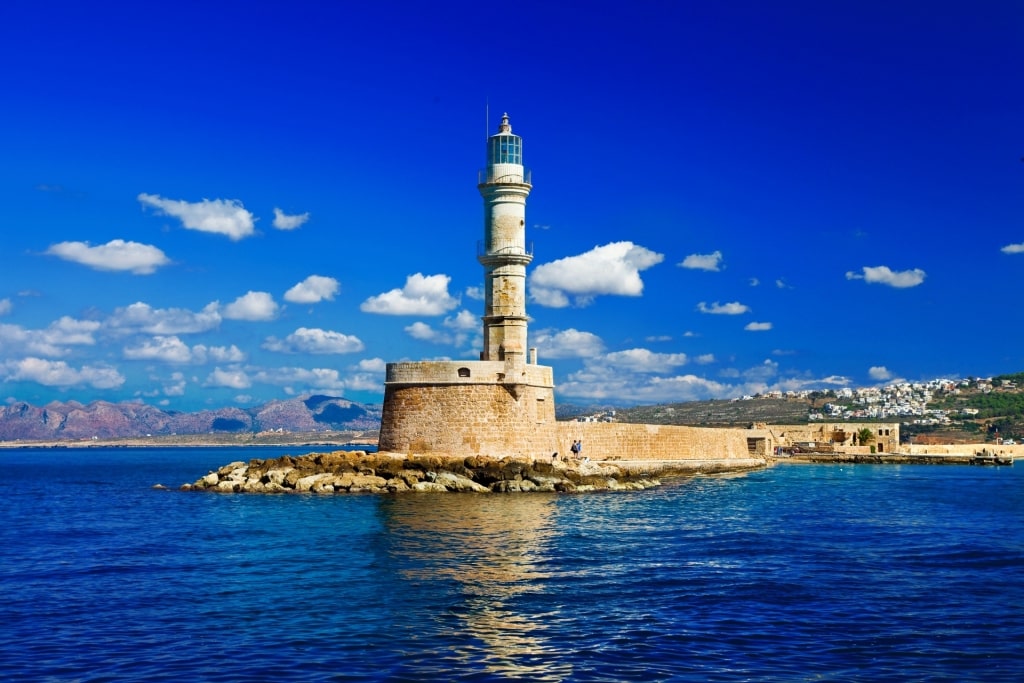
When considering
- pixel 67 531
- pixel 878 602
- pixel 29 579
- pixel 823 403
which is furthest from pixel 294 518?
pixel 823 403

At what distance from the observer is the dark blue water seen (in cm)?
1045

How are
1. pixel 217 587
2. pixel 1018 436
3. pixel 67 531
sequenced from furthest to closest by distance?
1. pixel 1018 436
2. pixel 67 531
3. pixel 217 587

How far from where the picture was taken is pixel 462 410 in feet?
106

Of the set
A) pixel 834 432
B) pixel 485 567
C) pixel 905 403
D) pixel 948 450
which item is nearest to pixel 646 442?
pixel 485 567

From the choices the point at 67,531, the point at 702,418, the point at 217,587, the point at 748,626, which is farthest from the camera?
the point at 702,418

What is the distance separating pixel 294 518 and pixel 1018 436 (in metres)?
85.5

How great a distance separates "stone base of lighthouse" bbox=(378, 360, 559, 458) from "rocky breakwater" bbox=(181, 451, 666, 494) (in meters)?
0.85

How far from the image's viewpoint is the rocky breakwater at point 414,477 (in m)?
30.0

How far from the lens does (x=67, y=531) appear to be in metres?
22.8

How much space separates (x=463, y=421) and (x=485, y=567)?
52.7 ft

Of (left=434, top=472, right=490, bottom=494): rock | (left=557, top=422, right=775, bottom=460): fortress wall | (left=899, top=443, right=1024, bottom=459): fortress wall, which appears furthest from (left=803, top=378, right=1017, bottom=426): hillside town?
(left=434, top=472, right=490, bottom=494): rock

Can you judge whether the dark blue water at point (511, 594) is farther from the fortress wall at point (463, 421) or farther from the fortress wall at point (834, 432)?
the fortress wall at point (834, 432)

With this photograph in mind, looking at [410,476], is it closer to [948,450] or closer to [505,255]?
[505,255]

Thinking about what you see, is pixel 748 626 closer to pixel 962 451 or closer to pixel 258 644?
pixel 258 644
